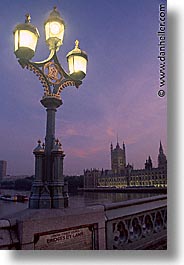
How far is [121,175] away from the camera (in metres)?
2.78

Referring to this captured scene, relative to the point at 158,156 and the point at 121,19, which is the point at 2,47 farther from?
the point at 158,156

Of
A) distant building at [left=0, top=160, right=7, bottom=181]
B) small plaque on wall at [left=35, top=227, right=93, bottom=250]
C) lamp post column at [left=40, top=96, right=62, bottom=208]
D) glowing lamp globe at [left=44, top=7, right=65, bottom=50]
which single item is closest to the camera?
small plaque on wall at [left=35, top=227, right=93, bottom=250]

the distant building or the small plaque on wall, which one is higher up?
the distant building

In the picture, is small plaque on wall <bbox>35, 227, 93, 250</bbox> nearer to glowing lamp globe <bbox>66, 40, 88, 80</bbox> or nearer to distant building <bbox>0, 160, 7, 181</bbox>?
distant building <bbox>0, 160, 7, 181</bbox>

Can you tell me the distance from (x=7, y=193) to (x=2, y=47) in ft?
4.05

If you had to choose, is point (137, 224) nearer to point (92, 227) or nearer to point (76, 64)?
point (92, 227)

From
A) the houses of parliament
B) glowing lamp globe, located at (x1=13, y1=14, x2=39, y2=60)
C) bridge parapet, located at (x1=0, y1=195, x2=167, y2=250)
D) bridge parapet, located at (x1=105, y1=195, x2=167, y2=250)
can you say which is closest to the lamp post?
glowing lamp globe, located at (x1=13, y1=14, x2=39, y2=60)

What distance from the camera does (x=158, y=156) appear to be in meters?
2.36

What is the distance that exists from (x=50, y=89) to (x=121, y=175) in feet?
4.40

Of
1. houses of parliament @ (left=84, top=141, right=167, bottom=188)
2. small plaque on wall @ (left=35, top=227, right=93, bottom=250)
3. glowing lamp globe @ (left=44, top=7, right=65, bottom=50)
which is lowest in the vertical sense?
small plaque on wall @ (left=35, top=227, right=93, bottom=250)

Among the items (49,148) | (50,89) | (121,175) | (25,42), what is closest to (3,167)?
(49,148)

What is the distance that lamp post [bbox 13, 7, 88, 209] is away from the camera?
1689 mm

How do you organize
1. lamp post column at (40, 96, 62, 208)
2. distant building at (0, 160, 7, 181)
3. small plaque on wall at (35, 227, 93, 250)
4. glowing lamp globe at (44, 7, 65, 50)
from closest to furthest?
small plaque on wall at (35, 227, 93, 250) → lamp post column at (40, 96, 62, 208) → glowing lamp globe at (44, 7, 65, 50) → distant building at (0, 160, 7, 181)

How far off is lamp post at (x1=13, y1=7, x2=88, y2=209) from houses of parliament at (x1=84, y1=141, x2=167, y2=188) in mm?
997
